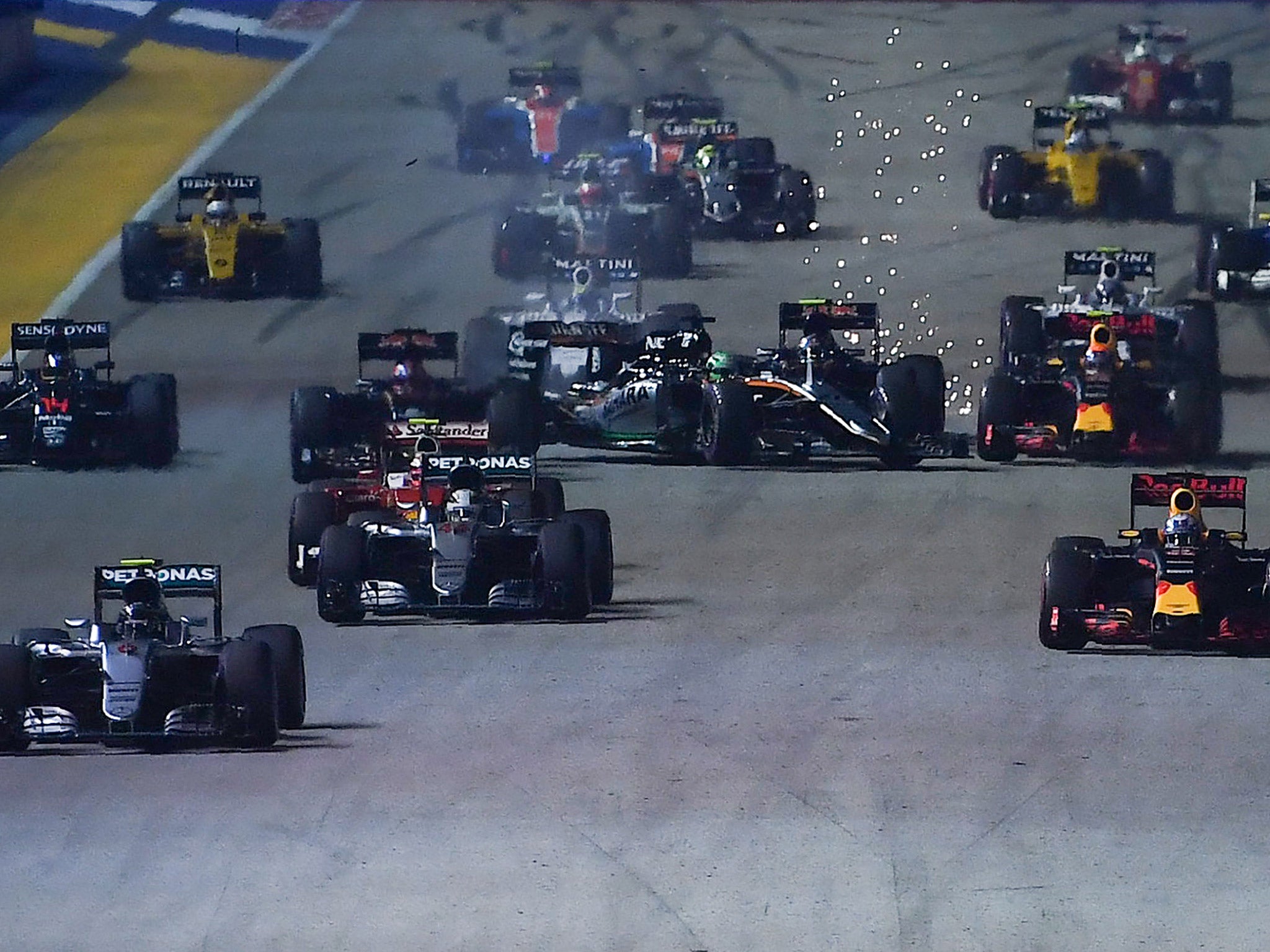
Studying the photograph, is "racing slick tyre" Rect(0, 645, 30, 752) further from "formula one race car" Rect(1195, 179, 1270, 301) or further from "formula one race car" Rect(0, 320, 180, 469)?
"formula one race car" Rect(1195, 179, 1270, 301)

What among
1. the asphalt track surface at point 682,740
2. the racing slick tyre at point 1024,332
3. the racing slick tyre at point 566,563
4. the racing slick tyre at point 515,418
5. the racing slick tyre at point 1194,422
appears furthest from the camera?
the racing slick tyre at point 1024,332

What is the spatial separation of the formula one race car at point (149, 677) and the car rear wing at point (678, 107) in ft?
97.1

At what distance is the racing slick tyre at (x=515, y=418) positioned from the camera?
32500mm

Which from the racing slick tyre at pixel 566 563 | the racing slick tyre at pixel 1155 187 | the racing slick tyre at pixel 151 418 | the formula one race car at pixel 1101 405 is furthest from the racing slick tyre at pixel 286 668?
the racing slick tyre at pixel 1155 187

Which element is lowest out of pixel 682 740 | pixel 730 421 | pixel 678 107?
pixel 682 740

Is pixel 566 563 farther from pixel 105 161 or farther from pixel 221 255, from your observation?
pixel 105 161

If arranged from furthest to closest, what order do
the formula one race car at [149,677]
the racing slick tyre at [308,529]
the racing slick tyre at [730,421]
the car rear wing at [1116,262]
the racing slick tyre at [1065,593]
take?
the car rear wing at [1116,262] < the racing slick tyre at [730,421] < the racing slick tyre at [308,529] < the racing slick tyre at [1065,593] < the formula one race car at [149,677]

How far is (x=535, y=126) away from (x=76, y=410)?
2060 cm

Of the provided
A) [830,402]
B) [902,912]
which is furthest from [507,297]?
[902,912]

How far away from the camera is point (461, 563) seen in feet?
85.7

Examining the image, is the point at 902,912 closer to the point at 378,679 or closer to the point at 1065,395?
the point at 378,679

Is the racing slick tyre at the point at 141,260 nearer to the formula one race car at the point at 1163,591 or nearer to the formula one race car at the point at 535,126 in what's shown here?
the formula one race car at the point at 535,126

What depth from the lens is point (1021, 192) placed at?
4897 centimetres

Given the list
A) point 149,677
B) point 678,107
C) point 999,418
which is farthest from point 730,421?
point 678,107
